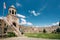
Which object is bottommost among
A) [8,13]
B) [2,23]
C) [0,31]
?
[0,31]

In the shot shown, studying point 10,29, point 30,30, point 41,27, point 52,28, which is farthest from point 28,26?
point 10,29

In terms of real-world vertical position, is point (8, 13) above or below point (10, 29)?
above

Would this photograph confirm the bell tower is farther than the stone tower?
Yes

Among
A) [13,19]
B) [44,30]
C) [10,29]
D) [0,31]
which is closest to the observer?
[0,31]

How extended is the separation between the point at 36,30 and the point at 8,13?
50.3 feet

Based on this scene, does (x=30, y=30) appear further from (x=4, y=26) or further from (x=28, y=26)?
(x=4, y=26)

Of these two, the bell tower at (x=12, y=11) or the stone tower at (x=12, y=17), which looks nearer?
the stone tower at (x=12, y=17)

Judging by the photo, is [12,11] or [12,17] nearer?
[12,17]

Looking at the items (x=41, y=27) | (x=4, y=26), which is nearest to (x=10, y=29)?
(x=4, y=26)

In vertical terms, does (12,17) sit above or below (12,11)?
below

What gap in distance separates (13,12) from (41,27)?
15093mm

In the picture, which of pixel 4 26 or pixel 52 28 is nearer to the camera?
pixel 4 26

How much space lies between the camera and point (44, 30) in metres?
47.2

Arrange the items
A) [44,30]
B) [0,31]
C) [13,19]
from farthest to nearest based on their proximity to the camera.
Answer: [44,30]
[13,19]
[0,31]
